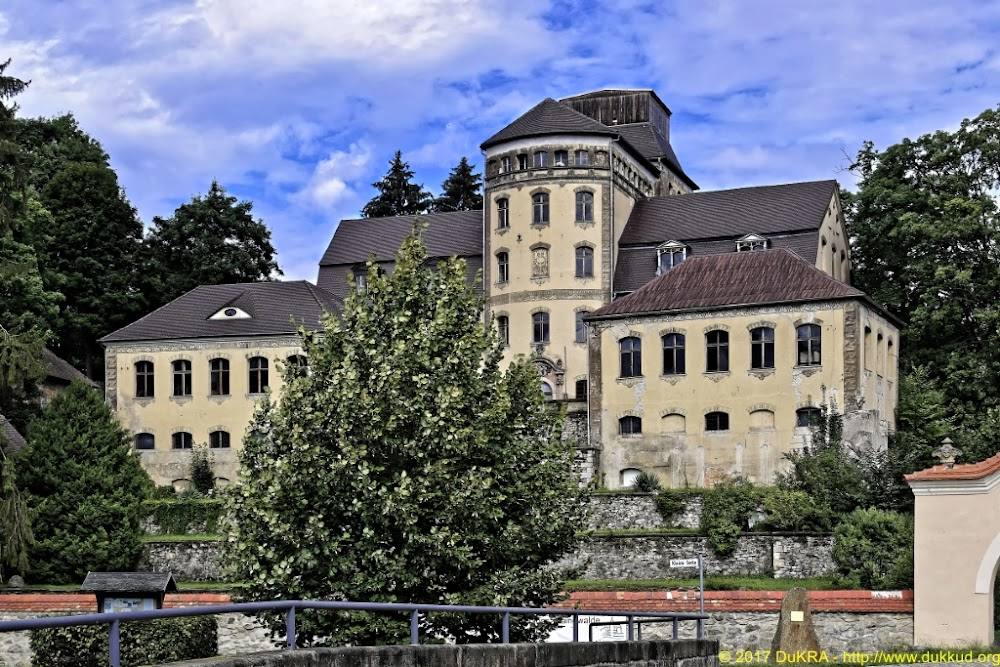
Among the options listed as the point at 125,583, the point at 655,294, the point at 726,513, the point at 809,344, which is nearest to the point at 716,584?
the point at 726,513

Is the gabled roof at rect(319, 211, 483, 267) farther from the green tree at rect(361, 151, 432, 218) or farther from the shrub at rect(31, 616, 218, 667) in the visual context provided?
the shrub at rect(31, 616, 218, 667)

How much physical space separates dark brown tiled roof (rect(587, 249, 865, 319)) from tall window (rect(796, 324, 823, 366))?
1.09 meters

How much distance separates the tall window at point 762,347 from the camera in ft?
165

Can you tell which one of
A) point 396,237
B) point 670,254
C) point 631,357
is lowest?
point 631,357

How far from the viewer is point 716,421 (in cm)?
5075

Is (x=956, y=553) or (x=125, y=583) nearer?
(x=956, y=553)

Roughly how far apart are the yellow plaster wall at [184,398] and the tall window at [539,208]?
36.4 ft

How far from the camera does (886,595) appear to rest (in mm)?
29406

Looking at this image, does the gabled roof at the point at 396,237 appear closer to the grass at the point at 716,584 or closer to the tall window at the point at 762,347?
the tall window at the point at 762,347

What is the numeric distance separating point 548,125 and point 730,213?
881 cm

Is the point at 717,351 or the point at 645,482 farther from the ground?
the point at 717,351

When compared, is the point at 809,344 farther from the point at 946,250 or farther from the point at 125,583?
the point at 125,583

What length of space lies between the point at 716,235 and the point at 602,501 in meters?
19.4

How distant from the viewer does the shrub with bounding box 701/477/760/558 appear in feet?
128
